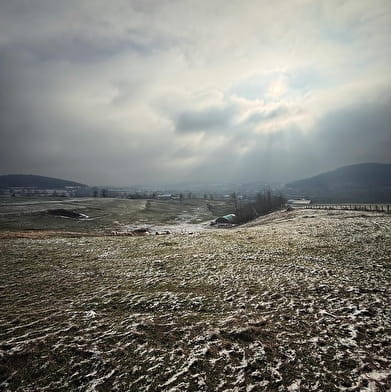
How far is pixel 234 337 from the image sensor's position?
8625 millimetres

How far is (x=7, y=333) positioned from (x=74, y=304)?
3.08 m

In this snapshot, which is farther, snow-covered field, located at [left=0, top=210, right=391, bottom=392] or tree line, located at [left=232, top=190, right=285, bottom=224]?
tree line, located at [left=232, top=190, right=285, bottom=224]

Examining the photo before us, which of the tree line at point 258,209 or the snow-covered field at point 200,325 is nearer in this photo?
the snow-covered field at point 200,325

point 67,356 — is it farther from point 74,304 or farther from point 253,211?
point 253,211

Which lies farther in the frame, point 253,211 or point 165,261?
point 253,211

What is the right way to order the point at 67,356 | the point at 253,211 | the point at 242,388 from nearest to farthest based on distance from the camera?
the point at 242,388 → the point at 67,356 → the point at 253,211

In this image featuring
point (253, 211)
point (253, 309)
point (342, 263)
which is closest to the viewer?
point (253, 309)

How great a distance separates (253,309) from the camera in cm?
1080

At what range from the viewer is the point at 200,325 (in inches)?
373

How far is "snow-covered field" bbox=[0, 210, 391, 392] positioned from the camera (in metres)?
6.77

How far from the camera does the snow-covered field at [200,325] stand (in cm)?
677

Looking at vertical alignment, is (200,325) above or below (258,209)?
above

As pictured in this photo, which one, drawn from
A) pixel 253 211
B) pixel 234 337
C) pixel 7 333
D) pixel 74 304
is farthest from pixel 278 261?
pixel 253 211

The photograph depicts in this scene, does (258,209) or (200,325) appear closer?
(200,325)
